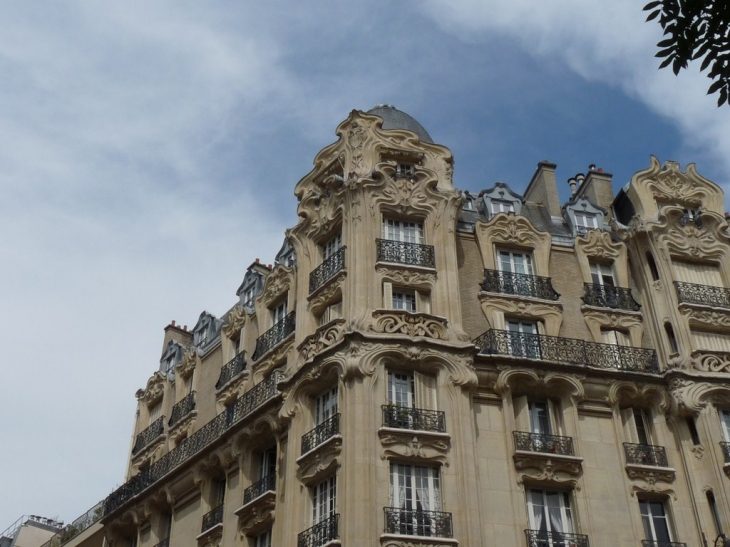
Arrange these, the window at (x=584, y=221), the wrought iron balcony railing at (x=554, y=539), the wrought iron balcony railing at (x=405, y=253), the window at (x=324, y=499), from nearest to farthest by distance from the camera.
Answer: the wrought iron balcony railing at (x=554, y=539) < the window at (x=324, y=499) < the wrought iron balcony railing at (x=405, y=253) < the window at (x=584, y=221)

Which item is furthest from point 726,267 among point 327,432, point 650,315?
point 327,432

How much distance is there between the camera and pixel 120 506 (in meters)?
32.8

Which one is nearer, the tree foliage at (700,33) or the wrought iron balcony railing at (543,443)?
the tree foliage at (700,33)

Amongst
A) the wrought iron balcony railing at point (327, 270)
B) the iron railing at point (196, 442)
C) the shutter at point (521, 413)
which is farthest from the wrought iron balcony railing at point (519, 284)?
the iron railing at point (196, 442)

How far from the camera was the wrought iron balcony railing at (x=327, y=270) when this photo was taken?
27094 millimetres

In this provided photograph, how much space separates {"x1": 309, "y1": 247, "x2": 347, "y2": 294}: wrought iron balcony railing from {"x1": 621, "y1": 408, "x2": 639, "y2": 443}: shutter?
8.38 meters

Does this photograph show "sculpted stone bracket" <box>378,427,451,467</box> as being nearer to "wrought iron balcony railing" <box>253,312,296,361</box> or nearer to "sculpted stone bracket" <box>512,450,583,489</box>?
"sculpted stone bracket" <box>512,450,583,489</box>

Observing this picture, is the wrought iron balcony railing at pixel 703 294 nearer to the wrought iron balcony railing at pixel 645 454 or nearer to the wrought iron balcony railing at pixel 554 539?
the wrought iron balcony railing at pixel 645 454

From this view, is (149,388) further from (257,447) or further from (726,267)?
(726,267)

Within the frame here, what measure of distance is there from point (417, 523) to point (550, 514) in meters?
3.75

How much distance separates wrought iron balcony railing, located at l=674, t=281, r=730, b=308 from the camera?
27797 millimetres

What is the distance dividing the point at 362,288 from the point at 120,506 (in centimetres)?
1300

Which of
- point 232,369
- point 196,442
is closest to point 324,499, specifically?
point 196,442

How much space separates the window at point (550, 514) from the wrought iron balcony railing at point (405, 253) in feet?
22.2
